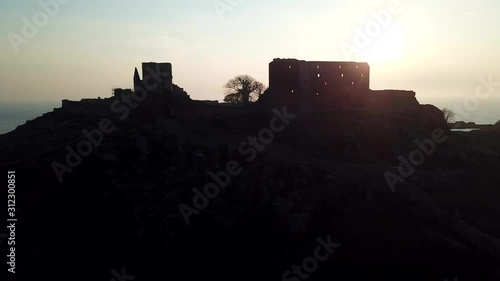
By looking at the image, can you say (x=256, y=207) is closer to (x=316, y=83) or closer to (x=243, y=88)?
(x=316, y=83)

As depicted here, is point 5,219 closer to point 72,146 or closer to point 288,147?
point 72,146

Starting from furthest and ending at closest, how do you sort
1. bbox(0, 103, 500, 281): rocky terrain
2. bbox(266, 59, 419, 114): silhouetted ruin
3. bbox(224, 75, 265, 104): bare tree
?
bbox(224, 75, 265, 104): bare tree < bbox(266, 59, 419, 114): silhouetted ruin < bbox(0, 103, 500, 281): rocky terrain

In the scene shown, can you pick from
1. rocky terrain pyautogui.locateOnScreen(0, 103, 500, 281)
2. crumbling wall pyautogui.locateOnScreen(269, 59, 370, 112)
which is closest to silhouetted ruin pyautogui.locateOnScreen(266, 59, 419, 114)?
crumbling wall pyautogui.locateOnScreen(269, 59, 370, 112)

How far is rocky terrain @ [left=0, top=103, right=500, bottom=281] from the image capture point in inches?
1177

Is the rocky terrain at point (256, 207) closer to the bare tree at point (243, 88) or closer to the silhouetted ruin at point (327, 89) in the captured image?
the silhouetted ruin at point (327, 89)

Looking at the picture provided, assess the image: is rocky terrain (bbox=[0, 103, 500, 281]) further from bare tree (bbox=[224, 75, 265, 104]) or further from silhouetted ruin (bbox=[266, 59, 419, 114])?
bare tree (bbox=[224, 75, 265, 104])

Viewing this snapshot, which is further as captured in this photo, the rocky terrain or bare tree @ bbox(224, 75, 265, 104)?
bare tree @ bbox(224, 75, 265, 104)

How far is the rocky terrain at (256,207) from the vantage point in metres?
29.9

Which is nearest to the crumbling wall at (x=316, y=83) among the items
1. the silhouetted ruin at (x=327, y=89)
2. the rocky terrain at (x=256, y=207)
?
the silhouetted ruin at (x=327, y=89)

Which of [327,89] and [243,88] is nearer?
[327,89]

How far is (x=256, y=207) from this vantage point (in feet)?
108

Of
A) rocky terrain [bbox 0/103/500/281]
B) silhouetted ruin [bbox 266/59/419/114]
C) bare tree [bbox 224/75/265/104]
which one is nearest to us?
rocky terrain [bbox 0/103/500/281]

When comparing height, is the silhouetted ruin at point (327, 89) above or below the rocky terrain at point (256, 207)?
above

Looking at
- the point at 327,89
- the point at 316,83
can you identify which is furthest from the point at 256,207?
the point at 327,89
